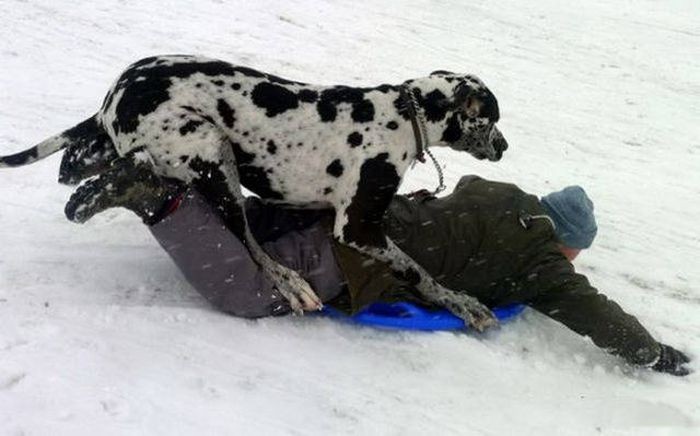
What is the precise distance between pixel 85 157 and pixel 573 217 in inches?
104

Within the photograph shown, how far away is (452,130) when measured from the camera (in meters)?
3.94

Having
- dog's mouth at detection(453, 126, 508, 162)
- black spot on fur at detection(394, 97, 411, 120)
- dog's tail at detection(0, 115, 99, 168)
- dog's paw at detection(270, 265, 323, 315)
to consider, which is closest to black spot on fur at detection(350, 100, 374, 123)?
black spot on fur at detection(394, 97, 411, 120)

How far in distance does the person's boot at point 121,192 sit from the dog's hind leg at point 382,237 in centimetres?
94

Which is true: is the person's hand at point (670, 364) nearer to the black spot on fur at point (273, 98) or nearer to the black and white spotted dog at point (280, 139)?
the black and white spotted dog at point (280, 139)

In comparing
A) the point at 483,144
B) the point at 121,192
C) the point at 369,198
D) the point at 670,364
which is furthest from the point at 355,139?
the point at 670,364

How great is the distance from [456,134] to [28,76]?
12.9 feet

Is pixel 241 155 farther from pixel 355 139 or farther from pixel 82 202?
pixel 82 202

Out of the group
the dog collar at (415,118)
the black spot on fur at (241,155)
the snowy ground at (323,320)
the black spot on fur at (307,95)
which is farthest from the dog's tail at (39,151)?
the dog collar at (415,118)

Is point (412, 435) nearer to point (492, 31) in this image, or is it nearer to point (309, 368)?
point (309, 368)

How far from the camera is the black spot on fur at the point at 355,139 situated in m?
3.70

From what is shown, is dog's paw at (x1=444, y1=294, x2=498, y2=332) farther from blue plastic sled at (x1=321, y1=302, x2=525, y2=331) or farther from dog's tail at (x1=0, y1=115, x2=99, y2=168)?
dog's tail at (x1=0, y1=115, x2=99, y2=168)

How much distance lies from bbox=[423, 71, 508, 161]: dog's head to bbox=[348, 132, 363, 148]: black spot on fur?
404mm

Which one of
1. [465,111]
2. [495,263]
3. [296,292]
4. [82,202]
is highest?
[465,111]

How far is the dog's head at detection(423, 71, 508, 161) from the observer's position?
3.87 meters
